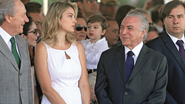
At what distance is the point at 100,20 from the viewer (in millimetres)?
4465

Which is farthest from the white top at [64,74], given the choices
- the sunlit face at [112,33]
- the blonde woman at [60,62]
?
the sunlit face at [112,33]

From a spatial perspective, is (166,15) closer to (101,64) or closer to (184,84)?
(184,84)

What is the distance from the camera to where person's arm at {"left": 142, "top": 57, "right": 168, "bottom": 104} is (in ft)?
8.83

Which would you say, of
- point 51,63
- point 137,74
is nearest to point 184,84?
point 137,74

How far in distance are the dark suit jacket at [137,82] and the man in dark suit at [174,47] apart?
0.32 metres

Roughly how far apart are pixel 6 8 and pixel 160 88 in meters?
1.77

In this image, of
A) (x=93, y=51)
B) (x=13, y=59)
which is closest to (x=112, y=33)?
(x=93, y=51)

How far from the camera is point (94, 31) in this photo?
438 cm

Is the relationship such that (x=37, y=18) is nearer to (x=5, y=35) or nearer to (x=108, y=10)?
(x=5, y=35)

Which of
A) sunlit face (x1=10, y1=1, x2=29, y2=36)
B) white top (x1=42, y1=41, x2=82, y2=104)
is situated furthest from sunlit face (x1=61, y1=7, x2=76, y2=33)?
sunlit face (x1=10, y1=1, x2=29, y2=36)

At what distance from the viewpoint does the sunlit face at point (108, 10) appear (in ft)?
21.7

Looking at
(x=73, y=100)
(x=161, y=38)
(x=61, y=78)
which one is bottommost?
(x=73, y=100)

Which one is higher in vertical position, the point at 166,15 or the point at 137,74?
the point at 166,15

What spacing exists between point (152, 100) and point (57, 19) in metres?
1.37
